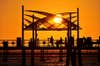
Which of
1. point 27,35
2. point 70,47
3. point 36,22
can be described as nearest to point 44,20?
point 36,22

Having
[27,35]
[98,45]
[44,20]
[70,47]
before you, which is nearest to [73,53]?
[70,47]

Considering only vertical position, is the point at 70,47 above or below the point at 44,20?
below

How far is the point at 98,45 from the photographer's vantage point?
14.9 meters

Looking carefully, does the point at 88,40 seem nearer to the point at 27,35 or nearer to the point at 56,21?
the point at 56,21

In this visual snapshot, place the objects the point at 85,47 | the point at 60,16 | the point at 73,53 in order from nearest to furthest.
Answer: the point at 60,16, the point at 73,53, the point at 85,47

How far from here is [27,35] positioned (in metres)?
18.8

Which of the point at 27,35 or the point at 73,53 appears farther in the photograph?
the point at 27,35

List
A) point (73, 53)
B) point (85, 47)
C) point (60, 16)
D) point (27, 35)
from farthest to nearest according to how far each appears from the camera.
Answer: point (27, 35) → point (85, 47) → point (73, 53) → point (60, 16)

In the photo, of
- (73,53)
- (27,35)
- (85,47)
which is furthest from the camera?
(27,35)

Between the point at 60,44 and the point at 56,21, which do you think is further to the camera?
the point at 60,44

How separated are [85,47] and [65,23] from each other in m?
2.47

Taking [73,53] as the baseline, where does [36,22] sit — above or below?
above

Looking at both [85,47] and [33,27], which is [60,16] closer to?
[33,27]

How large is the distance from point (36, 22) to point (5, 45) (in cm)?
293
